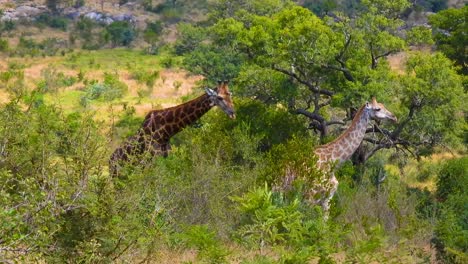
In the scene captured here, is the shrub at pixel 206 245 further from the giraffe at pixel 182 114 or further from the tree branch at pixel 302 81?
the tree branch at pixel 302 81

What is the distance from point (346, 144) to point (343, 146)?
70 mm

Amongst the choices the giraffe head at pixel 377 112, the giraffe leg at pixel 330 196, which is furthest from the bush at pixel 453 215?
the giraffe head at pixel 377 112

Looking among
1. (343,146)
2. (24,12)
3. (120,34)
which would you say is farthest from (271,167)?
(24,12)

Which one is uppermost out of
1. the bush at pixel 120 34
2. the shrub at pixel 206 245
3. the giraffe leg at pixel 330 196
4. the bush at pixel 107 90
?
the shrub at pixel 206 245

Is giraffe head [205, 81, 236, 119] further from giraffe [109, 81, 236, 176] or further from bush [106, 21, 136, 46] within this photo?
bush [106, 21, 136, 46]

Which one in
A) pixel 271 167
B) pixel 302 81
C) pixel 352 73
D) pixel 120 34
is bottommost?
pixel 120 34

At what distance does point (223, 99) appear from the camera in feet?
36.3

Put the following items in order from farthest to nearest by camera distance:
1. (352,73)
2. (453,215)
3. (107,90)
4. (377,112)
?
(107,90) < (352,73) < (377,112) < (453,215)

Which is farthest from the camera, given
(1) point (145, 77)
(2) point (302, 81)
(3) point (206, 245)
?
(1) point (145, 77)

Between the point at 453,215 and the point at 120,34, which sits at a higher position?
the point at 453,215

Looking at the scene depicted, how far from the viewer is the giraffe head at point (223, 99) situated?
36.1 ft

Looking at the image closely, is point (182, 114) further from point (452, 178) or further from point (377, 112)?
point (452, 178)

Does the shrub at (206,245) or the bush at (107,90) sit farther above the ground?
the shrub at (206,245)

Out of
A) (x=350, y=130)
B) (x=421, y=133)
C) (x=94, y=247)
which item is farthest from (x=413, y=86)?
(x=94, y=247)
